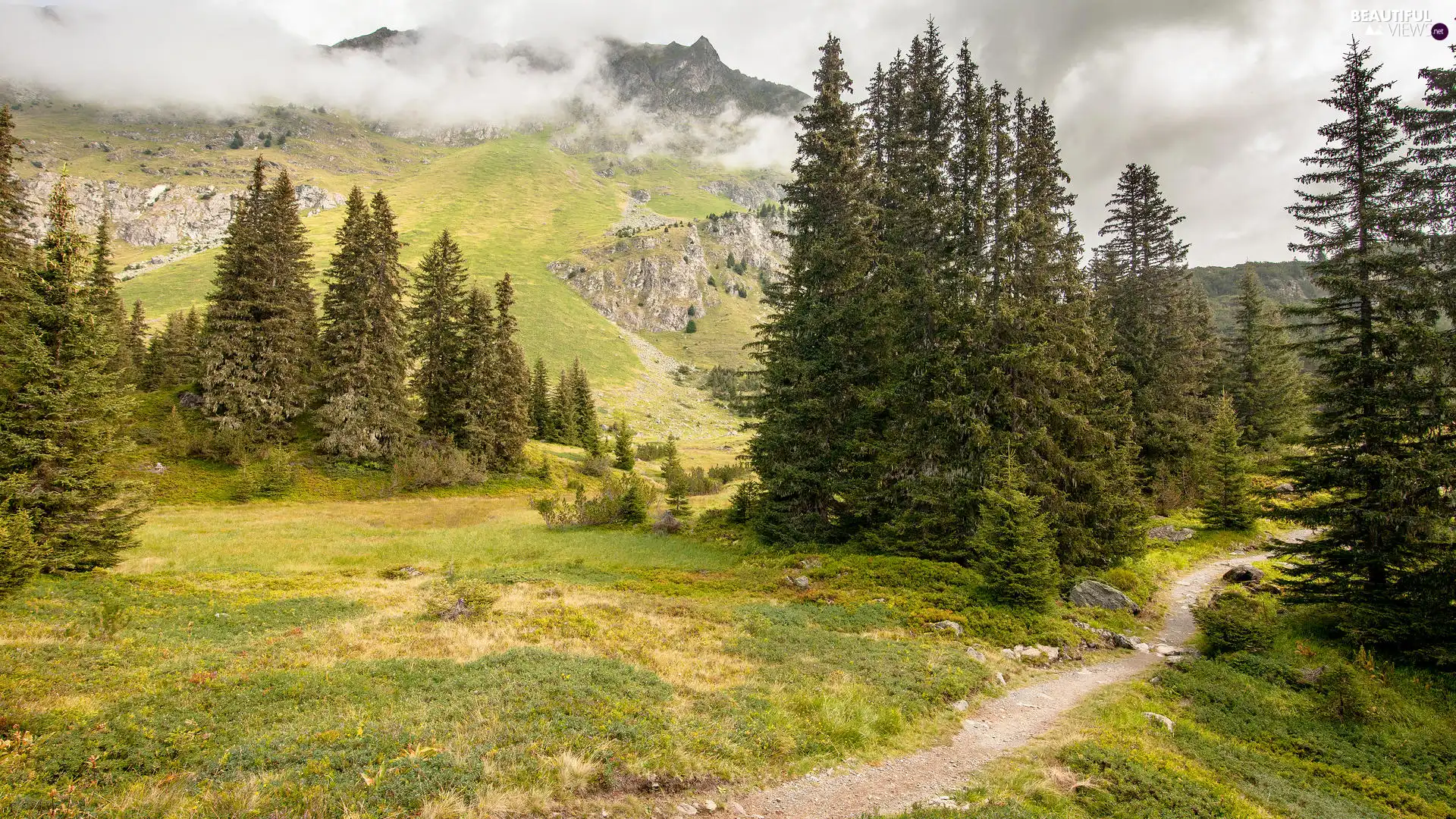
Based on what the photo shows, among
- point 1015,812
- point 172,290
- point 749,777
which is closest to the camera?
point 1015,812

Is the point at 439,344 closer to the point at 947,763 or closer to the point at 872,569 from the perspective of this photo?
the point at 872,569

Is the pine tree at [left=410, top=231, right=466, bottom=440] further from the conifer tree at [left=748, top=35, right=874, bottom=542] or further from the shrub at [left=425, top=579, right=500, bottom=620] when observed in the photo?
the shrub at [left=425, top=579, right=500, bottom=620]

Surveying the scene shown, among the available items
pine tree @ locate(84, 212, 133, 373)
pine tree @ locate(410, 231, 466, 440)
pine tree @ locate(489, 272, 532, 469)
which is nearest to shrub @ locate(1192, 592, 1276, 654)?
pine tree @ locate(84, 212, 133, 373)

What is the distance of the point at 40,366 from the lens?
651 inches

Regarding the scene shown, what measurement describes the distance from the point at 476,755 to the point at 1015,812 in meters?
7.82

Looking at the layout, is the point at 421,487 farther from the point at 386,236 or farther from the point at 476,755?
the point at 476,755

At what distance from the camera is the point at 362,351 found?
47.6m

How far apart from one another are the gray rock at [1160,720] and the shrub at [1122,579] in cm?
1122

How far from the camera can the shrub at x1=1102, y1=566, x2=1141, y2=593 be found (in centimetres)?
2286

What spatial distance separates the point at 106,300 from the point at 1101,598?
57343mm

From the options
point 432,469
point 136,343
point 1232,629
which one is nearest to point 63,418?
point 432,469

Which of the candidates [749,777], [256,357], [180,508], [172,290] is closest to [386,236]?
[256,357]

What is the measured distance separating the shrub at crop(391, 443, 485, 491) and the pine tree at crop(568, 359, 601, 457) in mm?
23901

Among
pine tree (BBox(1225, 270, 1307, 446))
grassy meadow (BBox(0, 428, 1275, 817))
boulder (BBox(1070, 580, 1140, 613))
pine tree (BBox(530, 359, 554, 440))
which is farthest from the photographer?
pine tree (BBox(530, 359, 554, 440))
